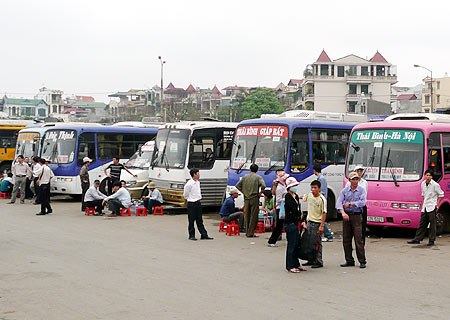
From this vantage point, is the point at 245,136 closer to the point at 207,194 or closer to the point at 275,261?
the point at 207,194

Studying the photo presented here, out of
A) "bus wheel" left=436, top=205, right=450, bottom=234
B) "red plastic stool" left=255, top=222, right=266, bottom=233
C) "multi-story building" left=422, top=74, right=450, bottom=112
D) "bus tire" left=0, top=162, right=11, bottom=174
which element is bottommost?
→ "red plastic stool" left=255, top=222, right=266, bottom=233

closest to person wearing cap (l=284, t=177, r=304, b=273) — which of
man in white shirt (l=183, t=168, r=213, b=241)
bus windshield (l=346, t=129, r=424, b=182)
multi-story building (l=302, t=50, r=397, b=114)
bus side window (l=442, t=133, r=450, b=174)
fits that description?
man in white shirt (l=183, t=168, r=213, b=241)

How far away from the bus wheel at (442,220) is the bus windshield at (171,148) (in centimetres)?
870

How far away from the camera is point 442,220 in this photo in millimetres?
16609

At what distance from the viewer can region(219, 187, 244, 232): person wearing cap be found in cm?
1734

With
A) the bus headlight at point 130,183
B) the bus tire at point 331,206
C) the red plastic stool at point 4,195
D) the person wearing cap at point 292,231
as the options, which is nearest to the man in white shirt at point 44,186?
the bus headlight at point 130,183

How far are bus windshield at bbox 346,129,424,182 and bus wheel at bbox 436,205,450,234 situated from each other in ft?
4.72

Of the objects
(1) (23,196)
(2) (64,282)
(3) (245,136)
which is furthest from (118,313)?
(1) (23,196)

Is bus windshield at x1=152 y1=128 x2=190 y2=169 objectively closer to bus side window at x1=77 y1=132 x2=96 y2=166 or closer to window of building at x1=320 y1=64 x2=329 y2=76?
bus side window at x1=77 y1=132 x2=96 y2=166

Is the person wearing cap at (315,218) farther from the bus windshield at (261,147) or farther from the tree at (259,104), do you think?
the tree at (259,104)

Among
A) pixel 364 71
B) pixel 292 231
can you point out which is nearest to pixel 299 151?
pixel 292 231

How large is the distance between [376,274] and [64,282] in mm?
5110

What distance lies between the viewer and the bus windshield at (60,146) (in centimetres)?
2630

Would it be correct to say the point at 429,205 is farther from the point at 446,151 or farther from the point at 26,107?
the point at 26,107
